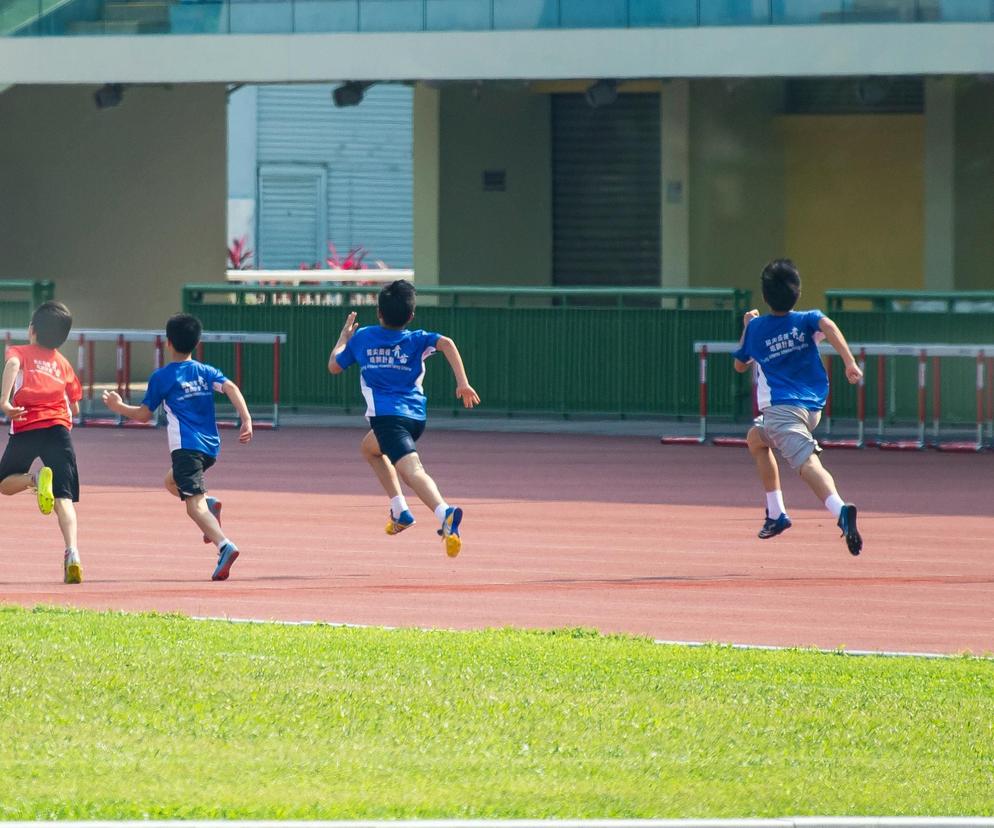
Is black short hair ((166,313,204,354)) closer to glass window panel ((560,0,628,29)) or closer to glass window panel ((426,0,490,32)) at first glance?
glass window panel ((560,0,628,29))

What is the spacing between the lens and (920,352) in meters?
20.9

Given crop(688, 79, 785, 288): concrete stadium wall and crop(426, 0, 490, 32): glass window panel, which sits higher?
crop(426, 0, 490, 32): glass window panel

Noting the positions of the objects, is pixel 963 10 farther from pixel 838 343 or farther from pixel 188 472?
pixel 188 472

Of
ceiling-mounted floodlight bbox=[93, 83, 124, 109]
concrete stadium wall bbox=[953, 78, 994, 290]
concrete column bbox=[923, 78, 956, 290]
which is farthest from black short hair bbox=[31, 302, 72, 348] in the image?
concrete stadium wall bbox=[953, 78, 994, 290]

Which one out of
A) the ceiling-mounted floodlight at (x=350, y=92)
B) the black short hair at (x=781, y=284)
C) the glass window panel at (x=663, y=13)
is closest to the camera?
the black short hair at (x=781, y=284)

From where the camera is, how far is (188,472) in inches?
476

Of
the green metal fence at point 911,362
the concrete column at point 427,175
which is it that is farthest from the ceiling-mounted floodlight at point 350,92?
the green metal fence at point 911,362

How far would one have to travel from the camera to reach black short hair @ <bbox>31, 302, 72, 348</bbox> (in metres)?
12.0

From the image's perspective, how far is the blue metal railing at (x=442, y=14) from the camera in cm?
2469

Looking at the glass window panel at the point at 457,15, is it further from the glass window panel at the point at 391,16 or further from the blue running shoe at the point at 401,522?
the blue running shoe at the point at 401,522

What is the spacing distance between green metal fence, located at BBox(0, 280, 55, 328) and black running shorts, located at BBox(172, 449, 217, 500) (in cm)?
1314

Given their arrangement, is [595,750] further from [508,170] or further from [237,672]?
[508,170]

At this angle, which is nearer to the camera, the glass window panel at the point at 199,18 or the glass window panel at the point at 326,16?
the glass window panel at the point at 326,16

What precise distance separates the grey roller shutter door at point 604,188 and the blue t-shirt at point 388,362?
1763 cm
